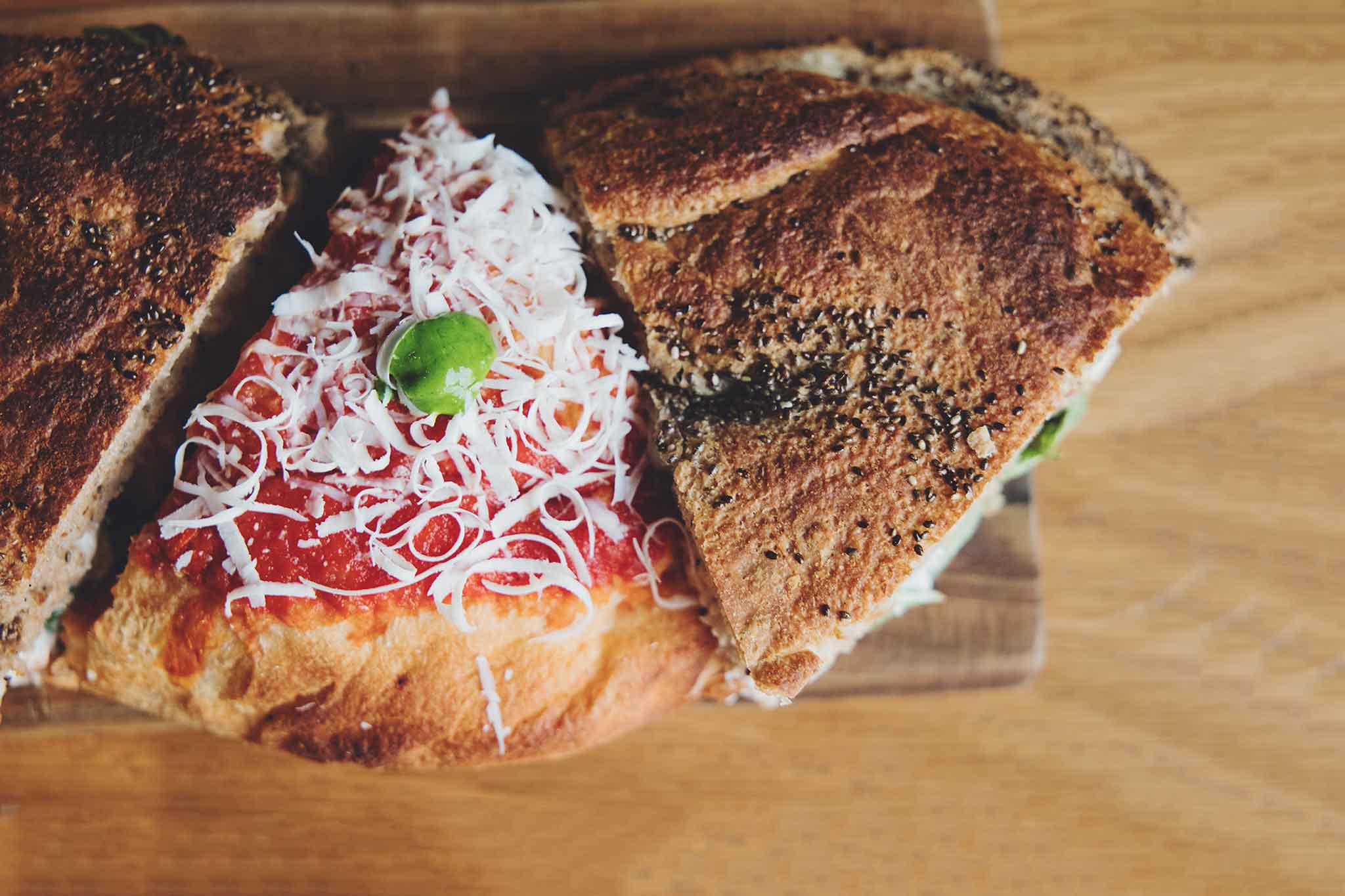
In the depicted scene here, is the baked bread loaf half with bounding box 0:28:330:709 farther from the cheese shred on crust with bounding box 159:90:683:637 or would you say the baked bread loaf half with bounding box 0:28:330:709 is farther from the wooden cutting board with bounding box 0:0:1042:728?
the wooden cutting board with bounding box 0:0:1042:728

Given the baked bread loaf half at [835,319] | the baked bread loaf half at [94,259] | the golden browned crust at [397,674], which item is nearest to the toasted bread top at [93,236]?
the baked bread loaf half at [94,259]

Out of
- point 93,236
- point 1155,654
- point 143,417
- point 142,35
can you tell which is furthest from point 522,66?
point 1155,654

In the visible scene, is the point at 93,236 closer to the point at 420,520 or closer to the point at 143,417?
the point at 143,417

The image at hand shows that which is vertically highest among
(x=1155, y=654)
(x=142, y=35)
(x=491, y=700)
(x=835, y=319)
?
(x=142, y=35)

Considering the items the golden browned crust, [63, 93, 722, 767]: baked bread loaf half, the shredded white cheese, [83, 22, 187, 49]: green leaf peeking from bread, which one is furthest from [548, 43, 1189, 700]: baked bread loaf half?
[83, 22, 187, 49]: green leaf peeking from bread

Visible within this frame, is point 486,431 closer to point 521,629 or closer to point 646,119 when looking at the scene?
point 521,629

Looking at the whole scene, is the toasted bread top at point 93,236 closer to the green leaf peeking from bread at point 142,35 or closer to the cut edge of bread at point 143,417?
the cut edge of bread at point 143,417
